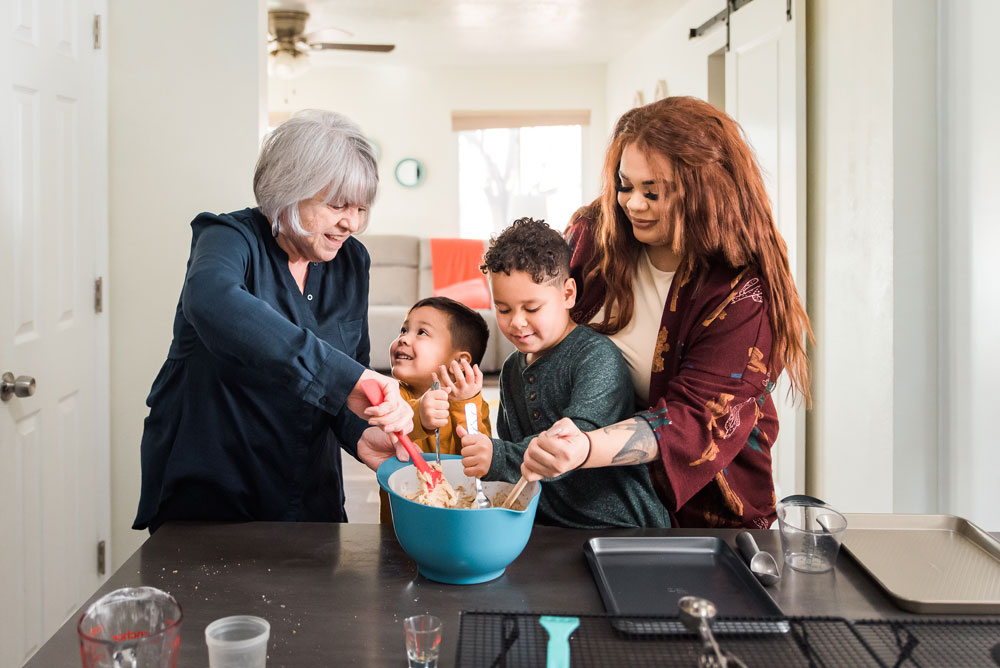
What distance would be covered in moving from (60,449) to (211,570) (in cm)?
137

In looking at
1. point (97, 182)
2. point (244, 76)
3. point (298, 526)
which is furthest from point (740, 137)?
point (97, 182)

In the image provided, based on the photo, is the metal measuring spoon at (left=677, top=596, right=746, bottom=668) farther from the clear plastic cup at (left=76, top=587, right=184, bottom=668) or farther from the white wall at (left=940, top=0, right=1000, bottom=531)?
the white wall at (left=940, top=0, right=1000, bottom=531)

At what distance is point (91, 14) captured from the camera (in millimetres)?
2500

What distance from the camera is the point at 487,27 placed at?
694 cm

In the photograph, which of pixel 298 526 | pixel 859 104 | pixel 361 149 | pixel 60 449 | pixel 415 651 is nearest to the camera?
pixel 415 651

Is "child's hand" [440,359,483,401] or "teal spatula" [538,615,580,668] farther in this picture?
"child's hand" [440,359,483,401]

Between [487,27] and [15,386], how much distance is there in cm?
561

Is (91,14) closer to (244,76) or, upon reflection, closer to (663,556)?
(244,76)

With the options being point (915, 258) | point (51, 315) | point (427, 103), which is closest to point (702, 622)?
point (51, 315)

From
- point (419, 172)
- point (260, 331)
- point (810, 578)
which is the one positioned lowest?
point (810, 578)

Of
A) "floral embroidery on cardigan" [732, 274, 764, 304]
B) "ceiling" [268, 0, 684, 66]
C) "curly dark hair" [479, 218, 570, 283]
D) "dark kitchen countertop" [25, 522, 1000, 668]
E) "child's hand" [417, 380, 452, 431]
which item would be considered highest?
"ceiling" [268, 0, 684, 66]

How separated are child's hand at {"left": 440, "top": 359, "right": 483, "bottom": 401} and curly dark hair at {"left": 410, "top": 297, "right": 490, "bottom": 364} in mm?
199

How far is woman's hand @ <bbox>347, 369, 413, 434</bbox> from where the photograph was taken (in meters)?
1.32

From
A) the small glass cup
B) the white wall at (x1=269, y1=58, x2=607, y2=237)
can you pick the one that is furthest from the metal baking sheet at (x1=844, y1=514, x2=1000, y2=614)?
the white wall at (x1=269, y1=58, x2=607, y2=237)
